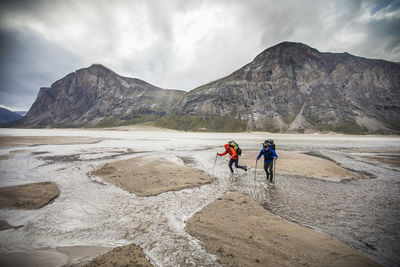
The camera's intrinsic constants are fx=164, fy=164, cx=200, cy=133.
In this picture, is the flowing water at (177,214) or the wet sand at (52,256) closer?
the wet sand at (52,256)

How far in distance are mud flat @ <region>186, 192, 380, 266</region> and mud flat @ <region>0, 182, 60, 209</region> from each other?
26.3 feet

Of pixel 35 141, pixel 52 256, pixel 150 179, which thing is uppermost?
pixel 35 141

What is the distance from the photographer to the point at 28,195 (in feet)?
29.4

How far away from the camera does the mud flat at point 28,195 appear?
8.04m

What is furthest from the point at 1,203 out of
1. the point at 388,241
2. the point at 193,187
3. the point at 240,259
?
the point at 388,241

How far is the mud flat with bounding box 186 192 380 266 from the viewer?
178 inches

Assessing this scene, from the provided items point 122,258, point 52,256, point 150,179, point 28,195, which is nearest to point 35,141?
point 28,195

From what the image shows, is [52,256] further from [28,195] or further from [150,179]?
[150,179]

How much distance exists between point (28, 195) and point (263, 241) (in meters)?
12.0

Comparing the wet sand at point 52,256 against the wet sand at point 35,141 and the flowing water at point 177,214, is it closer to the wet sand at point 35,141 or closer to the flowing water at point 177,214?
the flowing water at point 177,214

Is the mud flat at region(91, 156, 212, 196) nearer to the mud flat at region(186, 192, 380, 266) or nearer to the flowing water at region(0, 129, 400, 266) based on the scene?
the flowing water at region(0, 129, 400, 266)

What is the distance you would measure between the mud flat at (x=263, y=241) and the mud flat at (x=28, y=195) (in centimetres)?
802

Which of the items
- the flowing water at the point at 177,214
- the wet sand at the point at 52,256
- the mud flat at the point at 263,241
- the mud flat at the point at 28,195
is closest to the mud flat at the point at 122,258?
the flowing water at the point at 177,214

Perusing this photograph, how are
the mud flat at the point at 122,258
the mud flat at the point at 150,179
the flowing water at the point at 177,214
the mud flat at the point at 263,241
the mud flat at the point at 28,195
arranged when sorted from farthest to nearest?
1. the mud flat at the point at 150,179
2. the mud flat at the point at 28,195
3. the flowing water at the point at 177,214
4. the mud flat at the point at 263,241
5. the mud flat at the point at 122,258
